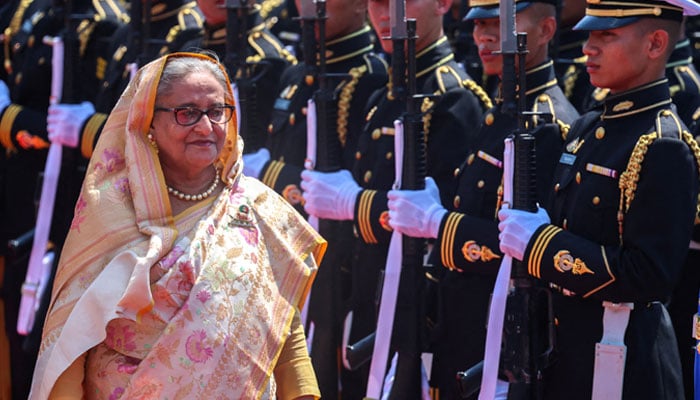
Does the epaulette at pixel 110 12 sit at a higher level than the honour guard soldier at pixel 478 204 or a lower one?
higher

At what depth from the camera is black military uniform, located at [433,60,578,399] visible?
543cm

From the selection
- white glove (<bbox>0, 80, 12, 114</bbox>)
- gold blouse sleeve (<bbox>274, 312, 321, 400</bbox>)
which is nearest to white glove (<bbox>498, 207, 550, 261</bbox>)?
gold blouse sleeve (<bbox>274, 312, 321, 400</bbox>)

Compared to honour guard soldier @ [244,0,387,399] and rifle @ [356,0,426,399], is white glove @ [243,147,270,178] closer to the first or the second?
honour guard soldier @ [244,0,387,399]

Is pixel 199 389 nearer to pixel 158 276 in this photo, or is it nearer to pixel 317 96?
pixel 158 276

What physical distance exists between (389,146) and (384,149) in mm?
37

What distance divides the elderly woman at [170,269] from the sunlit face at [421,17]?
1.94m

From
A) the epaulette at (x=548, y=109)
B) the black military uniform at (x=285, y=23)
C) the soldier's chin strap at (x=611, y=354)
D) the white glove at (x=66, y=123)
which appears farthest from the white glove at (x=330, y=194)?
the black military uniform at (x=285, y=23)

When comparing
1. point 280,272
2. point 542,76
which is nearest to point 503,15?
point 542,76

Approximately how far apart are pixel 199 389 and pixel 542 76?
221cm

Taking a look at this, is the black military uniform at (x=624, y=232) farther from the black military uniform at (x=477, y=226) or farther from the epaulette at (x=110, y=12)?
the epaulette at (x=110, y=12)

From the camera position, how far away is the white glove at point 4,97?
828 centimetres

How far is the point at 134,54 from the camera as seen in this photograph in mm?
7523

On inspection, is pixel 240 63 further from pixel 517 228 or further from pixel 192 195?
pixel 192 195

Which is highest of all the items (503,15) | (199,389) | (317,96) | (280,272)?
(503,15)
